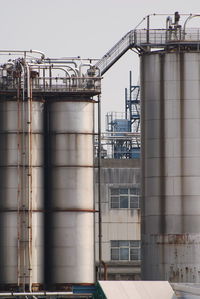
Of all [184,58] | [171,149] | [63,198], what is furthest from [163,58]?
[63,198]

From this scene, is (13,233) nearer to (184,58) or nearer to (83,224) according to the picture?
(83,224)

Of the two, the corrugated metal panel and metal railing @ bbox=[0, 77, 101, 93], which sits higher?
metal railing @ bbox=[0, 77, 101, 93]

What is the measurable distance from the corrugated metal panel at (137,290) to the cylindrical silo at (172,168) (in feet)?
22.4

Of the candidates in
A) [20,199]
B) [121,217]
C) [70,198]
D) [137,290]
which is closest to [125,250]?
[121,217]

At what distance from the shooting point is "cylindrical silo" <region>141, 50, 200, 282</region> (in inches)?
2473

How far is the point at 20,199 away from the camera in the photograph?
65438 mm

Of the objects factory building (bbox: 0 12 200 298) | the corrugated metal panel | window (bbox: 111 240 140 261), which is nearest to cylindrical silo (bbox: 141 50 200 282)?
factory building (bbox: 0 12 200 298)

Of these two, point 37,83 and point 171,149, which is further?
point 37,83

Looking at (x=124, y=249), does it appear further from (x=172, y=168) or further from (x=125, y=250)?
(x=172, y=168)

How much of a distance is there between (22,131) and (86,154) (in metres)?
4.02

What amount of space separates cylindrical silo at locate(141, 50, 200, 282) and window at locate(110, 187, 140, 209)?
1688 centimetres

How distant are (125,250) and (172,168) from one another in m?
20.1

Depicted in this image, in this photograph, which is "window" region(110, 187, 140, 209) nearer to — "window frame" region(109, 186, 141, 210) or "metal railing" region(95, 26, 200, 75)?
"window frame" region(109, 186, 141, 210)

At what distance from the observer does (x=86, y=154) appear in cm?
6688
